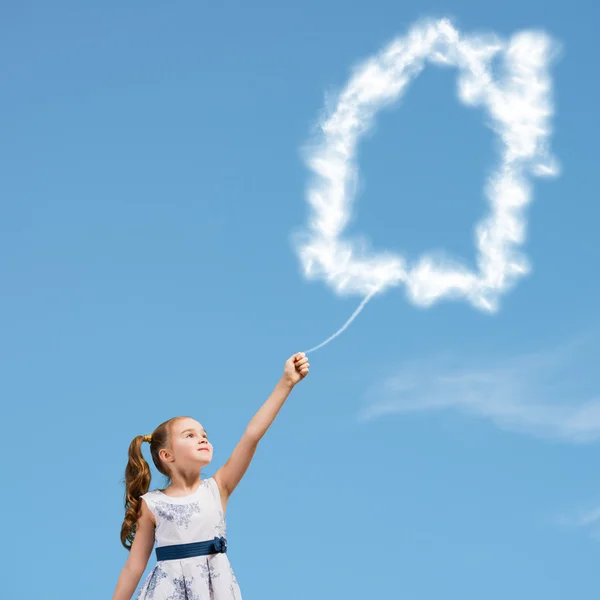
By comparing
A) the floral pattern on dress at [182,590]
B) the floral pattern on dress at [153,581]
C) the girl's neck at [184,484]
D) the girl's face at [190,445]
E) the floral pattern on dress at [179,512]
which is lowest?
the floral pattern on dress at [182,590]

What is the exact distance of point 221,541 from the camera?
6.86 meters

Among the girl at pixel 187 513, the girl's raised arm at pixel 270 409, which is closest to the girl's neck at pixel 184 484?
the girl at pixel 187 513

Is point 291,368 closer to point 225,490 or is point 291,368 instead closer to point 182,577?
point 225,490

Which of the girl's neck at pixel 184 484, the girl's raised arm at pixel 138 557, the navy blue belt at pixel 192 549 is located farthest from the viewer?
the girl's neck at pixel 184 484

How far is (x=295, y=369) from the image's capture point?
6828 millimetres

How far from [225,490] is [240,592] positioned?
0.63m

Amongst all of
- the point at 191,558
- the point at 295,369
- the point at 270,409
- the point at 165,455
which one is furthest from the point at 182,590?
the point at 295,369

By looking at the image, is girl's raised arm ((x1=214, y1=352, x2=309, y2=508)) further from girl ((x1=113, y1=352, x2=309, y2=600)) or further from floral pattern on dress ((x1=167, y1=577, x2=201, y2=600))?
floral pattern on dress ((x1=167, y1=577, x2=201, y2=600))

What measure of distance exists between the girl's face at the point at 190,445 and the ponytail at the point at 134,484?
30 centimetres

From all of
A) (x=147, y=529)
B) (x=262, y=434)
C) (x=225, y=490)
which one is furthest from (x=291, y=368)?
(x=147, y=529)

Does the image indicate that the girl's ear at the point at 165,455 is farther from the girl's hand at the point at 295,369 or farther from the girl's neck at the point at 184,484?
the girl's hand at the point at 295,369

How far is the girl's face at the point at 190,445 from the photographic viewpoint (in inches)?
276

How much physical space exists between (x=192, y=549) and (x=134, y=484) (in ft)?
2.22

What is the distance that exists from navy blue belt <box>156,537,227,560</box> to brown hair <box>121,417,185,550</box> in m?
0.39
